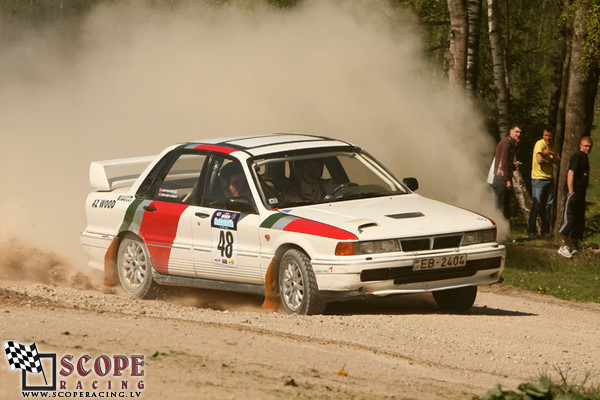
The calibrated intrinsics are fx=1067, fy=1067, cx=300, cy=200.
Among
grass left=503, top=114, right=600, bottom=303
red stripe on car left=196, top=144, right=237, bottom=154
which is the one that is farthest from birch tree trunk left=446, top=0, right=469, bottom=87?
red stripe on car left=196, top=144, right=237, bottom=154

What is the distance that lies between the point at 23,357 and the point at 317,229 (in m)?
3.53

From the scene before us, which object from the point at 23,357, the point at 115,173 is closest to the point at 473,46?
the point at 115,173

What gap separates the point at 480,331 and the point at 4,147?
42.2ft

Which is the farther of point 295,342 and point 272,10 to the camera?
point 272,10

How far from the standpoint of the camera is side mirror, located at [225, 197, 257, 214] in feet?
32.7

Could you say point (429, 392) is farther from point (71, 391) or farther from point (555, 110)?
point (555, 110)

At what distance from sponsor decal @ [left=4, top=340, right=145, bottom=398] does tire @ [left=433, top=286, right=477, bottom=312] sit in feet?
14.6

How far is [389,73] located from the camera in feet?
68.8

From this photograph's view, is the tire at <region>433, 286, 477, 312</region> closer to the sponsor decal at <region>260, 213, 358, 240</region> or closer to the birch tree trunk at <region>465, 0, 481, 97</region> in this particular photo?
the sponsor decal at <region>260, 213, 358, 240</region>

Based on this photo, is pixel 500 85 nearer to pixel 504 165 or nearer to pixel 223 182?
pixel 504 165

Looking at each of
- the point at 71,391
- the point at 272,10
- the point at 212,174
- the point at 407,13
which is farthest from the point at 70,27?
the point at 71,391

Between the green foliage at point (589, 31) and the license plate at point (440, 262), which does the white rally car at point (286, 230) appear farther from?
the green foliage at point (589, 31)

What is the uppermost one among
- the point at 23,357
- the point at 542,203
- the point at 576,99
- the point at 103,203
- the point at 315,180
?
the point at 576,99

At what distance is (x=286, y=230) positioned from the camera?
374 inches
